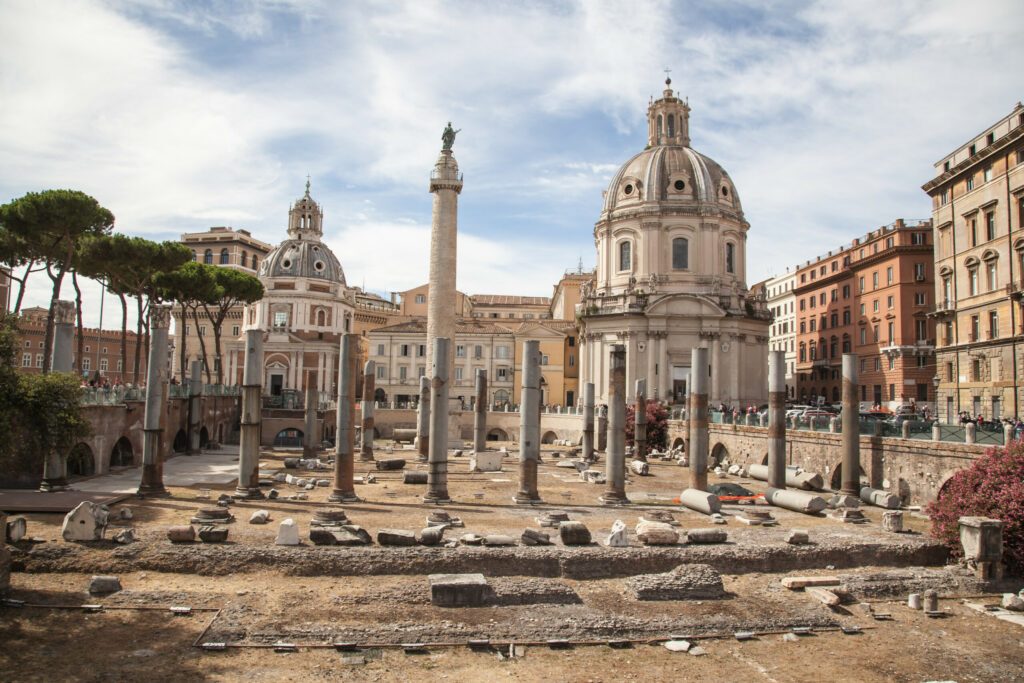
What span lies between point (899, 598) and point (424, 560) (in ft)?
34.2

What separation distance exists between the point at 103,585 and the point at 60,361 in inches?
537

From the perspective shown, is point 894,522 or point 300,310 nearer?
point 894,522

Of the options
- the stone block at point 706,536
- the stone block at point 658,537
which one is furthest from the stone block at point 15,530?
the stone block at point 706,536

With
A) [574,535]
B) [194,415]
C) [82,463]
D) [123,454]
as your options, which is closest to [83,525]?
[574,535]

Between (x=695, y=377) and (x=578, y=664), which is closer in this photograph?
(x=578, y=664)

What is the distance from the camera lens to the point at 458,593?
15.9 metres

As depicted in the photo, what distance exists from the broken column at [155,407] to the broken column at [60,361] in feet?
7.72

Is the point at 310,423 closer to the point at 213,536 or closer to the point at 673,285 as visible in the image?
the point at 213,536

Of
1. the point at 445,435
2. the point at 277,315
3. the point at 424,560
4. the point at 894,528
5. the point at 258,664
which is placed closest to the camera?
the point at 258,664

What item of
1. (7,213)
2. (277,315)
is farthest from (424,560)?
(277,315)

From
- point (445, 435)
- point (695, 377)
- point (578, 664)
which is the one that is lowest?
point (578, 664)

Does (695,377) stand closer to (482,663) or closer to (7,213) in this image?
(482,663)

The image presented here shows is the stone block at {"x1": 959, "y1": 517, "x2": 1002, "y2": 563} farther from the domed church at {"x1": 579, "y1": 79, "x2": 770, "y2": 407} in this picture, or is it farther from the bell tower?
the bell tower

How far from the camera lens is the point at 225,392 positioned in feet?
171
